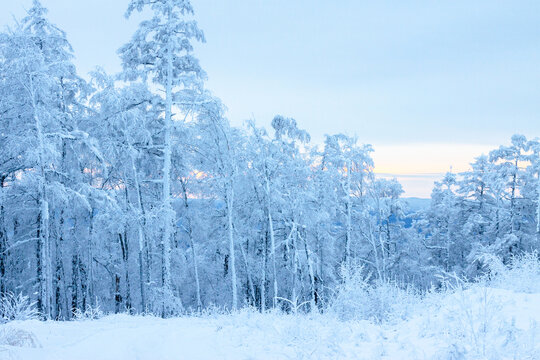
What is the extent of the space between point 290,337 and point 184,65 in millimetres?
12399

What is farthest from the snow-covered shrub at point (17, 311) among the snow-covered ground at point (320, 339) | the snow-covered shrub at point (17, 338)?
the snow-covered shrub at point (17, 338)

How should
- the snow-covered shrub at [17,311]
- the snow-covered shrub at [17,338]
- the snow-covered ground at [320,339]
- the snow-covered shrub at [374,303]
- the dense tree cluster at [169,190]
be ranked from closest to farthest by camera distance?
1. the snow-covered ground at [320,339]
2. the snow-covered shrub at [17,338]
3. the snow-covered shrub at [374,303]
4. the snow-covered shrub at [17,311]
5. the dense tree cluster at [169,190]

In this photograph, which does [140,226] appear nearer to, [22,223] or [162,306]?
[162,306]

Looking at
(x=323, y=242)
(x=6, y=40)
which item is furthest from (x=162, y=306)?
(x=323, y=242)

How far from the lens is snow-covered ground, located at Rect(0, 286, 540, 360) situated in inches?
193

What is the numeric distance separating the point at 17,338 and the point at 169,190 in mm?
11319

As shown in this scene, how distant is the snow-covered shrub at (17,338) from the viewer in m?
5.20

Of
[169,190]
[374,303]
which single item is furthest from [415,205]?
[374,303]

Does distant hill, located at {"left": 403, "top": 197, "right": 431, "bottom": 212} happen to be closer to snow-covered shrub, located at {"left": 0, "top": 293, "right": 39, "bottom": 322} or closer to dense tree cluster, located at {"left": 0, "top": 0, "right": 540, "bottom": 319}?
dense tree cluster, located at {"left": 0, "top": 0, "right": 540, "bottom": 319}

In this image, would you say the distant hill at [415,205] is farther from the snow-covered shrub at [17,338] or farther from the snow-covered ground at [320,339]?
the snow-covered shrub at [17,338]

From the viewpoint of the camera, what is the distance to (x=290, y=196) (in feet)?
62.5

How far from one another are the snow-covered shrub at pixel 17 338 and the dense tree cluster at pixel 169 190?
13.8ft

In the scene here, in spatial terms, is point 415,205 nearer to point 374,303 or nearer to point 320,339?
point 374,303

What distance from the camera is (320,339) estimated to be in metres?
5.43
